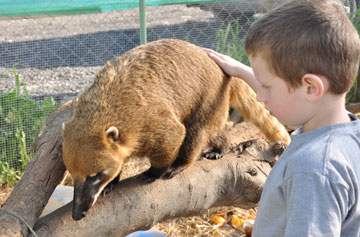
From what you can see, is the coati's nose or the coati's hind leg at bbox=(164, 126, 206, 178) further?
the coati's hind leg at bbox=(164, 126, 206, 178)

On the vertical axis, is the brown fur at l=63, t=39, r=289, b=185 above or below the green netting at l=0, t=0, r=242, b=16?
below

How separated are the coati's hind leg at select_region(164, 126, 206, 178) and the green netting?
2.26 metres

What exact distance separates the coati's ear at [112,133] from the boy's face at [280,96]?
131 cm

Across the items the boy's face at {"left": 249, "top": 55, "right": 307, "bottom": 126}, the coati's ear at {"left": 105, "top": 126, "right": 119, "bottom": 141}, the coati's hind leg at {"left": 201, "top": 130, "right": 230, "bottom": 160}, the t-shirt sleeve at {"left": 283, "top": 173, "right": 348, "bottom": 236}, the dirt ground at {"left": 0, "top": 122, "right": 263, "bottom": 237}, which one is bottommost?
the dirt ground at {"left": 0, "top": 122, "right": 263, "bottom": 237}

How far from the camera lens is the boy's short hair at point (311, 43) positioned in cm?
136

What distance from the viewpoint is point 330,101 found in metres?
1.44

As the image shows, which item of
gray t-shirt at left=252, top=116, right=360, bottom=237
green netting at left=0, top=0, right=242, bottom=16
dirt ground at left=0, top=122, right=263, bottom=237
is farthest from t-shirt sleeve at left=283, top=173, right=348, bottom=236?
green netting at left=0, top=0, right=242, bottom=16

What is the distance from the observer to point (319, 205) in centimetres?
127

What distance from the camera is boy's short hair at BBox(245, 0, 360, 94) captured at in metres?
1.36

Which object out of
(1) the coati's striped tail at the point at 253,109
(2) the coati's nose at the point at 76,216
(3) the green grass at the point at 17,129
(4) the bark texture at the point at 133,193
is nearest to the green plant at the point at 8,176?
(3) the green grass at the point at 17,129

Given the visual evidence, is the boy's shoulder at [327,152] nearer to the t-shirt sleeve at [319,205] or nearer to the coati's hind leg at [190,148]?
the t-shirt sleeve at [319,205]


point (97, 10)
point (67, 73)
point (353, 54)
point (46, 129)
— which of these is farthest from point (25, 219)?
point (67, 73)

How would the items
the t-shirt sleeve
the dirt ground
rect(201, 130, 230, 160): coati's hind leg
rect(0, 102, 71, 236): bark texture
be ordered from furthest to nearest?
the dirt ground → rect(201, 130, 230, 160): coati's hind leg → rect(0, 102, 71, 236): bark texture → the t-shirt sleeve

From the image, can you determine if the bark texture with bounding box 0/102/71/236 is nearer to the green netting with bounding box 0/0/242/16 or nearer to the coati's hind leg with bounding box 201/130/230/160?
the coati's hind leg with bounding box 201/130/230/160
